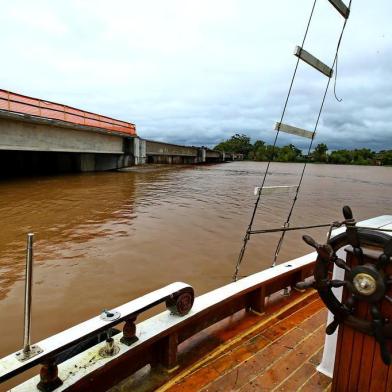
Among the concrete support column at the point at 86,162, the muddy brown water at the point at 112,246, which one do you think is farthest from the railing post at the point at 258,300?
the concrete support column at the point at 86,162

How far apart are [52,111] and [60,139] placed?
1878mm

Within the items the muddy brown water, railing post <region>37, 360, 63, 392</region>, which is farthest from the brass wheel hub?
the muddy brown water

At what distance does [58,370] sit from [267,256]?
19.7ft

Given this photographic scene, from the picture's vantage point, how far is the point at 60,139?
18016 mm

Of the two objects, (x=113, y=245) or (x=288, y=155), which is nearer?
(x=113, y=245)

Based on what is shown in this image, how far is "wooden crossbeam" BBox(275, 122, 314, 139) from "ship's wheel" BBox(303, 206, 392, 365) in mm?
2054

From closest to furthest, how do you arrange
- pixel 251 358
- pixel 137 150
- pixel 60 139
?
pixel 251 358 → pixel 60 139 → pixel 137 150

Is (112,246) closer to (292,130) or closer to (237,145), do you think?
(292,130)

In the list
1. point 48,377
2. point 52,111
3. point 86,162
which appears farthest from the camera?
point 86,162

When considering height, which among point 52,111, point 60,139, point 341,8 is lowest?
point 60,139

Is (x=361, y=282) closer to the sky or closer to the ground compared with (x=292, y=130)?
closer to the ground

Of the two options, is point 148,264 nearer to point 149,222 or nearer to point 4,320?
point 4,320

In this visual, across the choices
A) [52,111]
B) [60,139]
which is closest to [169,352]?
[52,111]

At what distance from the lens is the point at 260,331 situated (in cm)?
327
